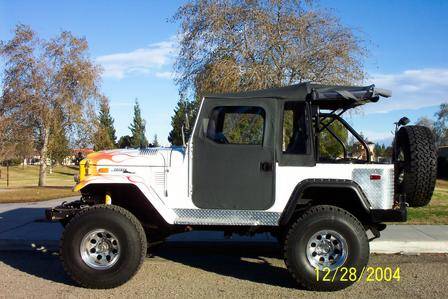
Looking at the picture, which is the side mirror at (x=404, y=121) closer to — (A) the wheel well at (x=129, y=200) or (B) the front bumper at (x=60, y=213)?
(A) the wheel well at (x=129, y=200)

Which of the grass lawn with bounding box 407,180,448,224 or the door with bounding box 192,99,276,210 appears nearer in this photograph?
the door with bounding box 192,99,276,210

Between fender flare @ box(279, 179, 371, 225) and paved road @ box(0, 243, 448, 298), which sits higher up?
fender flare @ box(279, 179, 371, 225)

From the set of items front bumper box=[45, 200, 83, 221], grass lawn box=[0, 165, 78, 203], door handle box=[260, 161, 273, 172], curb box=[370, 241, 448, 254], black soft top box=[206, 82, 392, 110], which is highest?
black soft top box=[206, 82, 392, 110]

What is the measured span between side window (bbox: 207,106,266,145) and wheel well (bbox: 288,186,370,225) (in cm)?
90

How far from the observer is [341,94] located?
5926mm

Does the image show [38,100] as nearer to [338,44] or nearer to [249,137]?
[338,44]

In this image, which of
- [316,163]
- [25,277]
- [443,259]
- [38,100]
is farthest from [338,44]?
[38,100]

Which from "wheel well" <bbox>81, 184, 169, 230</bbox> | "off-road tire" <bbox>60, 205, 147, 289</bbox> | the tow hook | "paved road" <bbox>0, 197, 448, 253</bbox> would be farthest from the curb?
"off-road tire" <bbox>60, 205, 147, 289</bbox>

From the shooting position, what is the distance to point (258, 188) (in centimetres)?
584

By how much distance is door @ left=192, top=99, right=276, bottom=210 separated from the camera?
5840 millimetres

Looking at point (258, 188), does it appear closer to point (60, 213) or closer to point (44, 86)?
point (60, 213)

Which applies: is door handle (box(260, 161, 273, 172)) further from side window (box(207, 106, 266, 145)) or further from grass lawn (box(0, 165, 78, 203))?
grass lawn (box(0, 165, 78, 203))

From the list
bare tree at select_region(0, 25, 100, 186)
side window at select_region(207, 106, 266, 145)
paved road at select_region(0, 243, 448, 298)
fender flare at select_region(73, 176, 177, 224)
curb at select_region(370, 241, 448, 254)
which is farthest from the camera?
bare tree at select_region(0, 25, 100, 186)

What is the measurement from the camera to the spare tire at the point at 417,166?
5895 millimetres
